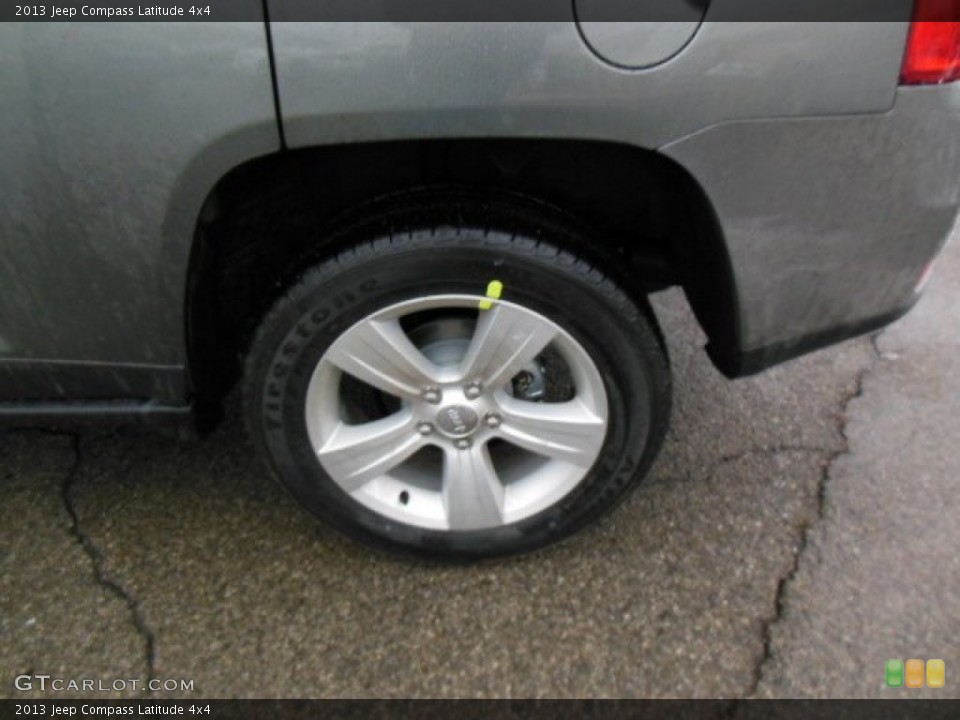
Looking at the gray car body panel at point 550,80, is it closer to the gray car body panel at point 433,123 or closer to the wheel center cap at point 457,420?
the gray car body panel at point 433,123

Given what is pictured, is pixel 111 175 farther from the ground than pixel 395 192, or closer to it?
farther from the ground

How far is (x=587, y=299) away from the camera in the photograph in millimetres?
1738

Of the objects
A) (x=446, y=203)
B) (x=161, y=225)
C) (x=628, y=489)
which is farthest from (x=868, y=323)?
(x=161, y=225)

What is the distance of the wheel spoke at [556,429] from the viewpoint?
1.89 meters

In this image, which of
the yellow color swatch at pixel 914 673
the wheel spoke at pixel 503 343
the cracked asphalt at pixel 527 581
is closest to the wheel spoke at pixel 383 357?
the wheel spoke at pixel 503 343

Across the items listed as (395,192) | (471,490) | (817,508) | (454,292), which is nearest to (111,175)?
(395,192)

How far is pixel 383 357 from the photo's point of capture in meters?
1.80

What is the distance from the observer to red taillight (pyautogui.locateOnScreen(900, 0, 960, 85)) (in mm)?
1461

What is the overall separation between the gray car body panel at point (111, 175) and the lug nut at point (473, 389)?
2.05 ft

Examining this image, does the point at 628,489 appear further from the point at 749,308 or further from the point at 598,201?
the point at 598,201
